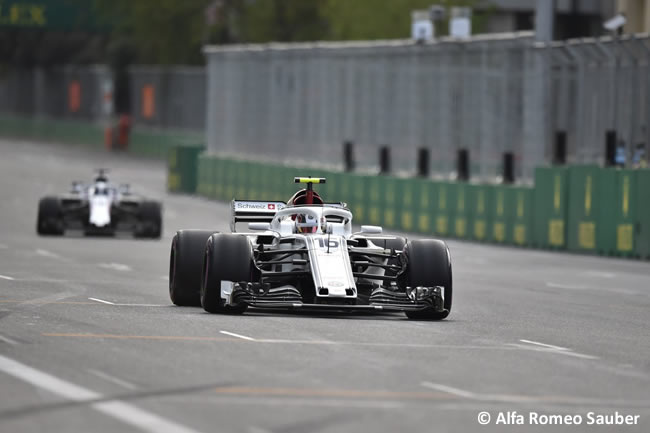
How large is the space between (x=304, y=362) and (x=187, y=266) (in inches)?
205

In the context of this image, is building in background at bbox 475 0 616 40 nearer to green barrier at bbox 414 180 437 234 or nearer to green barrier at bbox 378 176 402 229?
green barrier at bbox 378 176 402 229

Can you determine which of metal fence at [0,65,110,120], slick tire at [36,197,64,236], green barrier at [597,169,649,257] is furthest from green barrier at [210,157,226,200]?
metal fence at [0,65,110,120]

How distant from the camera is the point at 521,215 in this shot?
34062 mm

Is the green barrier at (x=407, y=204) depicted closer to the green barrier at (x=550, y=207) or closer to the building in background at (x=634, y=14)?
the green barrier at (x=550, y=207)

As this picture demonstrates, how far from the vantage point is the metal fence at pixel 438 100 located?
36.0 metres

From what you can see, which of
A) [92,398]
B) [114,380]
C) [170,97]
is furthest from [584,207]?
[170,97]

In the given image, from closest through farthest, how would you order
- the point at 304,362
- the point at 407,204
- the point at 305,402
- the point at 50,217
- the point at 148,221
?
the point at 305,402 → the point at 304,362 → the point at 50,217 → the point at 148,221 → the point at 407,204

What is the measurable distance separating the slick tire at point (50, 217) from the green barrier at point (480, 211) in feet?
28.9

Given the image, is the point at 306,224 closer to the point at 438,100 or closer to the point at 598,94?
the point at 598,94

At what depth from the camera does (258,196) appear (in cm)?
4706

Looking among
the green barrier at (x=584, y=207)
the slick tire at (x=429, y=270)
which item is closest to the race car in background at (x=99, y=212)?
the green barrier at (x=584, y=207)

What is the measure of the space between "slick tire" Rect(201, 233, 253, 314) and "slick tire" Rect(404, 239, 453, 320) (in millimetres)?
1592

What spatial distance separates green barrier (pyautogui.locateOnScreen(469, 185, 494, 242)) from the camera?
116 feet

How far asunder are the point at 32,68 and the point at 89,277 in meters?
78.4
